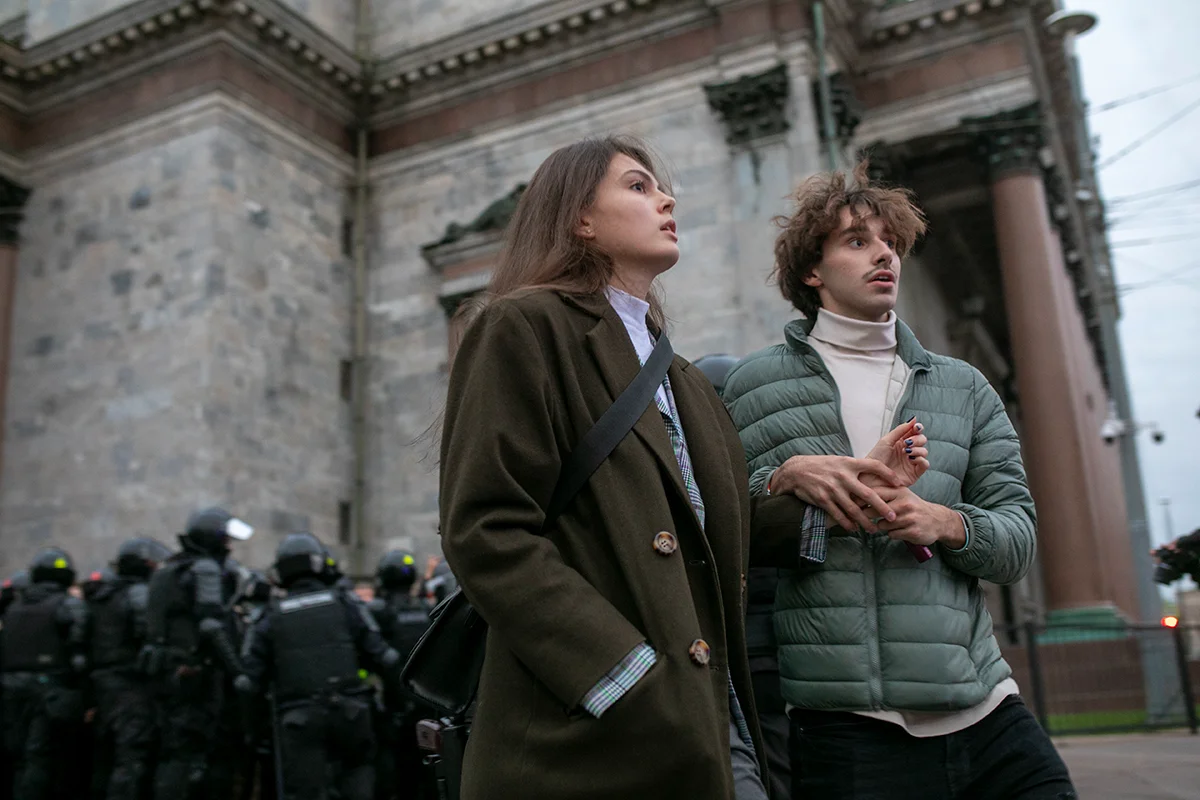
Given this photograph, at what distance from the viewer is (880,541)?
2965 millimetres

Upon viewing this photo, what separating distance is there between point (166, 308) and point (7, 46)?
604cm

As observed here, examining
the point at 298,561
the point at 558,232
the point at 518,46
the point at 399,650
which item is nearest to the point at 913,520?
the point at 558,232

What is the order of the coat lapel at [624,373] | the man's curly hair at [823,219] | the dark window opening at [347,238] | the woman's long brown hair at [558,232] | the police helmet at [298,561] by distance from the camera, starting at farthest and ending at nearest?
the dark window opening at [347,238]
the police helmet at [298,561]
the man's curly hair at [823,219]
the woman's long brown hair at [558,232]
the coat lapel at [624,373]

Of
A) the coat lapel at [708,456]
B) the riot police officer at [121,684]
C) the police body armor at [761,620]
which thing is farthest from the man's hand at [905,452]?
the riot police officer at [121,684]

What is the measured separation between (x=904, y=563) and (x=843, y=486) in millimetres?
310

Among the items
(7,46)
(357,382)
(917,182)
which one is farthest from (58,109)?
(917,182)

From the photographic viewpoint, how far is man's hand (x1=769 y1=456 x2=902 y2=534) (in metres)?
2.76

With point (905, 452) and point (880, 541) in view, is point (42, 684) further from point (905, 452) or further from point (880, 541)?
point (905, 452)

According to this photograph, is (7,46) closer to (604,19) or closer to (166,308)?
(166,308)

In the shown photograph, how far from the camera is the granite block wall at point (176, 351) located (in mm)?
16297

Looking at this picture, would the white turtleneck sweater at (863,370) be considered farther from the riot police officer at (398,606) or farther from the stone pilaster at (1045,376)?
the stone pilaster at (1045,376)

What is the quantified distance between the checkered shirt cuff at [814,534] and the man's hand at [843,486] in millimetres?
32

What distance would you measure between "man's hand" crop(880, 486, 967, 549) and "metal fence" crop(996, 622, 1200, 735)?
11071mm

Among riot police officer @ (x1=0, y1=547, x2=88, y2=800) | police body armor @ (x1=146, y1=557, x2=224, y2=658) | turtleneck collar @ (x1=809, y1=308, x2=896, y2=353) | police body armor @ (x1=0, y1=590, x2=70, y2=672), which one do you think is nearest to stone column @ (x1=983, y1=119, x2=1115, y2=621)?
police body armor @ (x1=146, y1=557, x2=224, y2=658)
